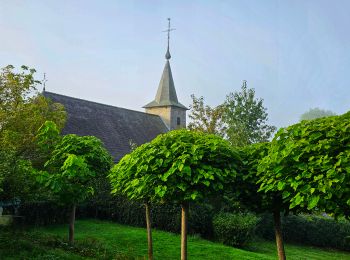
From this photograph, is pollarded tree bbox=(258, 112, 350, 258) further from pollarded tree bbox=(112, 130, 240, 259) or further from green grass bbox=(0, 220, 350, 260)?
green grass bbox=(0, 220, 350, 260)

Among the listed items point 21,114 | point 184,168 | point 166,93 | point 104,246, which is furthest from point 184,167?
point 166,93

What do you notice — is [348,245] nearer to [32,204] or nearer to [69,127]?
[32,204]

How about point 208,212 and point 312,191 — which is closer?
point 312,191

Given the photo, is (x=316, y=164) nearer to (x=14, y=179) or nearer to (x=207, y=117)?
(x=14, y=179)

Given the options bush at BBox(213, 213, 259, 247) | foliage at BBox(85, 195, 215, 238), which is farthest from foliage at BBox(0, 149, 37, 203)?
bush at BBox(213, 213, 259, 247)

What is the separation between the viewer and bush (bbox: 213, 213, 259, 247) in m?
15.4

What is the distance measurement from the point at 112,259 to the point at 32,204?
8.32 m

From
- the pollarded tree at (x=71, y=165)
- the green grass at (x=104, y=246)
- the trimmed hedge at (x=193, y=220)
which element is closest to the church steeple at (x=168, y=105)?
the trimmed hedge at (x=193, y=220)

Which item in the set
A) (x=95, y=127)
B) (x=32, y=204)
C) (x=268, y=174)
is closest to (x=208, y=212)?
(x=32, y=204)

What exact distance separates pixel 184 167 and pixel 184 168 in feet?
0.09

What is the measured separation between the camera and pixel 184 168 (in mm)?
6883

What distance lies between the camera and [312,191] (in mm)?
5285

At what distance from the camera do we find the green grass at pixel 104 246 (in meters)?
8.75

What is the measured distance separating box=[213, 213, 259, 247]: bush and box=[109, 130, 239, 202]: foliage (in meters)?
8.37
